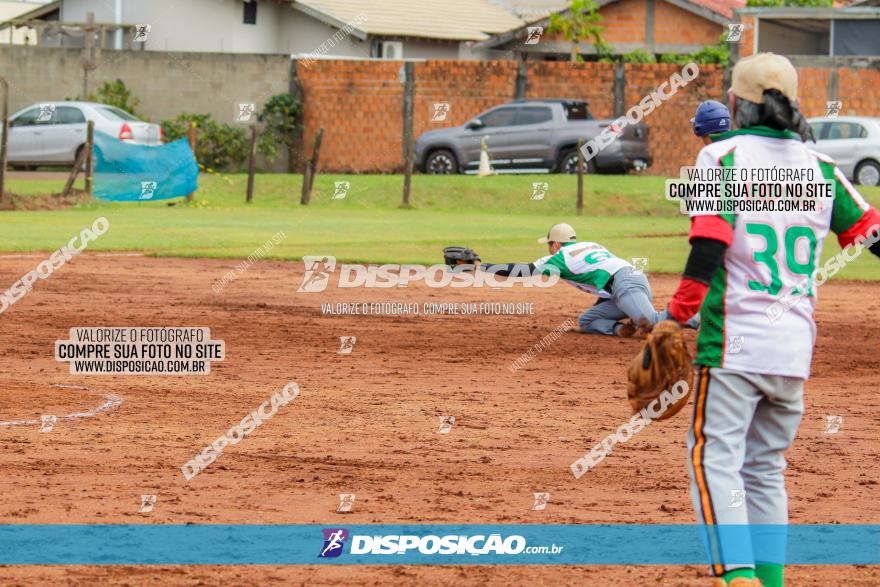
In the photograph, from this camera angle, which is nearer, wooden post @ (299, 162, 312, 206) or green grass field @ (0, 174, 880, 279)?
green grass field @ (0, 174, 880, 279)

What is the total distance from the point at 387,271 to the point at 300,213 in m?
10.7

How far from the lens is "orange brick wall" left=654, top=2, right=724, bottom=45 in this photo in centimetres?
4744

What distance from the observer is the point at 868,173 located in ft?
110

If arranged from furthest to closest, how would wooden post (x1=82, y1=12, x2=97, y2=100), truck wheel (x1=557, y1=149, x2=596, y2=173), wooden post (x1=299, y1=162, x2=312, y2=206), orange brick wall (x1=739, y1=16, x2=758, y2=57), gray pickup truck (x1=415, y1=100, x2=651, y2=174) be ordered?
wooden post (x1=82, y1=12, x2=97, y2=100) → orange brick wall (x1=739, y1=16, x2=758, y2=57) → truck wheel (x1=557, y1=149, x2=596, y2=173) → gray pickup truck (x1=415, y1=100, x2=651, y2=174) → wooden post (x1=299, y1=162, x2=312, y2=206)

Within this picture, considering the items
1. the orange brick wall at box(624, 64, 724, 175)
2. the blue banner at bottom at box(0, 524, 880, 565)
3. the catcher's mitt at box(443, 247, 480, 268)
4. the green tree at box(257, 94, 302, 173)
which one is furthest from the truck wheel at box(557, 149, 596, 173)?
the blue banner at bottom at box(0, 524, 880, 565)

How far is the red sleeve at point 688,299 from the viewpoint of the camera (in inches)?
215

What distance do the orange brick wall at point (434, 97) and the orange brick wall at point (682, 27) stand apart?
32.6ft

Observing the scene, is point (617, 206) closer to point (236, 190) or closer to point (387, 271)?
point (236, 190)

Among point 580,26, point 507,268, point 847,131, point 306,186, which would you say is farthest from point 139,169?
point 580,26

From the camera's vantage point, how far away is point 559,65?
→ 38688 millimetres

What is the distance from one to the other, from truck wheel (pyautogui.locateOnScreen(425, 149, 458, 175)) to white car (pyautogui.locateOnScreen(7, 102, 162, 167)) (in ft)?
20.9

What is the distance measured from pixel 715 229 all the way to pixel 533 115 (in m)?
29.9

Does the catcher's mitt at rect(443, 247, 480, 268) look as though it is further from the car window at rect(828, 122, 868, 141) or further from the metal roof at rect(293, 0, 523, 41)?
the metal roof at rect(293, 0, 523, 41)

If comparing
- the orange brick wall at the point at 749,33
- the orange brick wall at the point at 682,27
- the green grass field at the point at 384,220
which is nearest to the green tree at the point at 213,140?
the green grass field at the point at 384,220
